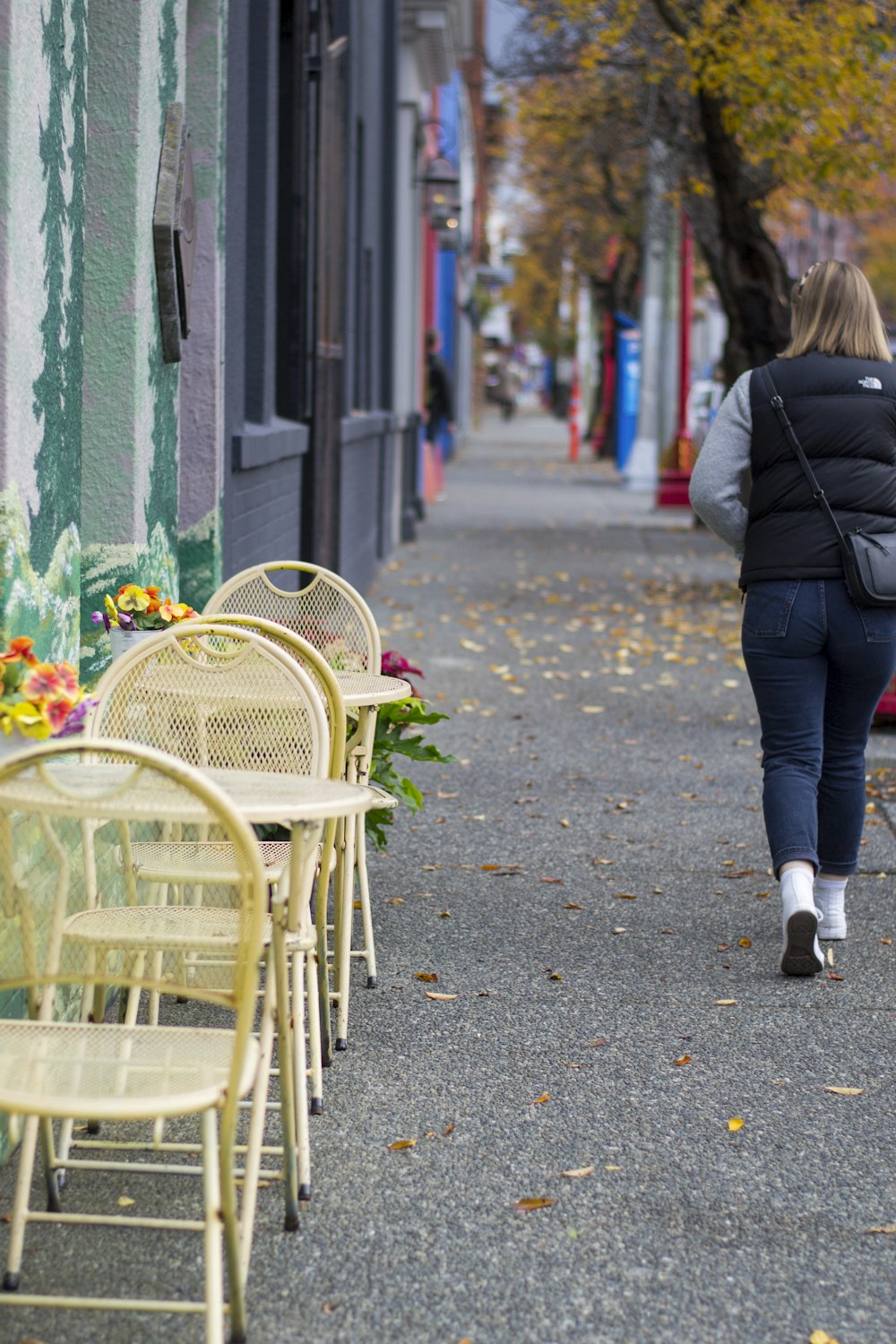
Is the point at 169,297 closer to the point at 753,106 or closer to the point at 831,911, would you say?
the point at 831,911

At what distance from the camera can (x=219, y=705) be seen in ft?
13.3

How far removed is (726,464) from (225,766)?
1901 millimetres

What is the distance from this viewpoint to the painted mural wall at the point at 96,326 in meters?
3.68

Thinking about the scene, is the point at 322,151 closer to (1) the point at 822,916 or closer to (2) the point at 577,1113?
(1) the point at 822,916

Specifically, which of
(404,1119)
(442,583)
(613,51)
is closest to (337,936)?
(404,1119)

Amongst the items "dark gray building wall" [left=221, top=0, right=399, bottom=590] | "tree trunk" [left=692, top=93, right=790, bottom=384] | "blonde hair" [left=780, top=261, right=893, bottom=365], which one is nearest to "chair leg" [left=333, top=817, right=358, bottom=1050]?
"blonde hair" [left=780, top=261, right=893, bottom=365]

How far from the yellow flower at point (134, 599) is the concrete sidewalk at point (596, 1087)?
121cm

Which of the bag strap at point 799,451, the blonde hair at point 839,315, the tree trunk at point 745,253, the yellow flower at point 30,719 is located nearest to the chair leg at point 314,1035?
the yellow flower at point 30,719

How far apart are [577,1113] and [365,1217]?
0.74 meters

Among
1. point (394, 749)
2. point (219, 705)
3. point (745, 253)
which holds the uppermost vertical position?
point (745, 253)

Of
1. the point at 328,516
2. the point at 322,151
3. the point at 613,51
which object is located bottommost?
the point at 328,516

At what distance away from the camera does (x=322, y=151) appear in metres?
9.80

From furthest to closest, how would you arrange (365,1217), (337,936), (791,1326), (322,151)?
1. (322,151)
2. (337,936)
3. (365,1217)
4. (791,1326)

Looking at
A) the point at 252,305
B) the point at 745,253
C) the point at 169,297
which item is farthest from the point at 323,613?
the point at 745,253
